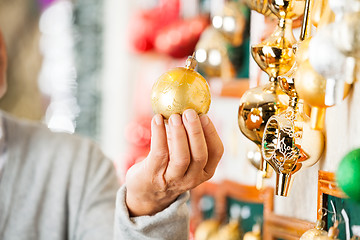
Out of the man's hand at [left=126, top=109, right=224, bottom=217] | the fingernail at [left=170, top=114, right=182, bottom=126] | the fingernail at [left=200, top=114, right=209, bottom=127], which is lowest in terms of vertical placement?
the man's hand at [left=126, top=109, right=224, bottom=217]

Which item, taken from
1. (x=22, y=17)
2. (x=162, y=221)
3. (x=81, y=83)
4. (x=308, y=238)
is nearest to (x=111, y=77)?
(x=81, y=83)

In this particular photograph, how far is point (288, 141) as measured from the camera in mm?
386

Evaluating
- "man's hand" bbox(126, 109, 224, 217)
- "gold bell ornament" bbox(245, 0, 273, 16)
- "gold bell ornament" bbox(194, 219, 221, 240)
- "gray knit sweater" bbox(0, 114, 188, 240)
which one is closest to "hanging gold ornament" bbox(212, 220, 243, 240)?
"gold bell ornament" bbox(194, 219, 221, 240)

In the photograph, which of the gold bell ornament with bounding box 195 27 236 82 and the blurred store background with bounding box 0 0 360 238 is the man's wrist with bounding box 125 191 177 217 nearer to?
the gold bell ornament with bounding box 195 27 236 82

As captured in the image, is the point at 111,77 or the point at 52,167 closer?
the point at 52,167

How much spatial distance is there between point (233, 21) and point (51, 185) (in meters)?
0.39

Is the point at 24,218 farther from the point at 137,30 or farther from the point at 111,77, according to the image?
the point at 111,77

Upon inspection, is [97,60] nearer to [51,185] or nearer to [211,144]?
[51,185]

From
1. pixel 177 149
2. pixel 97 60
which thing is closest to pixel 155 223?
pixel 177 149

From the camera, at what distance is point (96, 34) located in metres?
1.55

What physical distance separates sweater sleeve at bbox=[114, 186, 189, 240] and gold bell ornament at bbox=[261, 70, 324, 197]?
125 mm

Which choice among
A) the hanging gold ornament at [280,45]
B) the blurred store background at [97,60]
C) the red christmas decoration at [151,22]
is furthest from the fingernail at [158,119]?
the red christmas decoration at [151,22]

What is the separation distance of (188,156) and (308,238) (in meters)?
0.11

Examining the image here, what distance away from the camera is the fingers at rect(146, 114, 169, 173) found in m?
0.40
